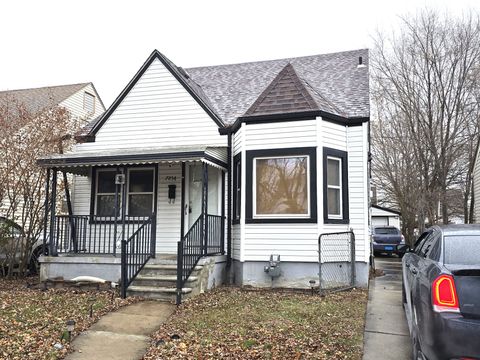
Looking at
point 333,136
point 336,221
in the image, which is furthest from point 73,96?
point 336,221

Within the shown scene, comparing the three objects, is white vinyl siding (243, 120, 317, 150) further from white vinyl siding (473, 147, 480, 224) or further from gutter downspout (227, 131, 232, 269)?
white vinyl siding (473, 147, 480, 224)

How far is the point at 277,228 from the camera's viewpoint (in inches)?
364

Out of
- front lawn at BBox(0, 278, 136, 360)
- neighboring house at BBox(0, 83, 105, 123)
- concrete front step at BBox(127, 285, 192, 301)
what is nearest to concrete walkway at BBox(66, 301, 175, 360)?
front lawn at BBox(0, 278, 136, 360)

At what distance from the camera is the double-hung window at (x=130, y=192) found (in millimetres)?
10883

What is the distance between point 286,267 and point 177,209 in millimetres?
3241

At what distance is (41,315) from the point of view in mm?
6527

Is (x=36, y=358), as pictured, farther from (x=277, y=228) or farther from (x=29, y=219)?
(x=29, y=219)

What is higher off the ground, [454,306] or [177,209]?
[177,209]

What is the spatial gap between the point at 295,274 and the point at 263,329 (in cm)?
349

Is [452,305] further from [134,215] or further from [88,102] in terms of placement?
[88,102]

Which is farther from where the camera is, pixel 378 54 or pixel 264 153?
pixel 378 54

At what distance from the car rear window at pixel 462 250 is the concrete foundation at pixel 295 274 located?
4909 millimetres

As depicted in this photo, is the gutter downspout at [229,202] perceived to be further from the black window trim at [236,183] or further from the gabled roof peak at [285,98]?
the gabled roof peak at [285,98]

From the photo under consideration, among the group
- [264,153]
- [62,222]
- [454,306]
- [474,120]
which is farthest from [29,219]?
[474,120]
